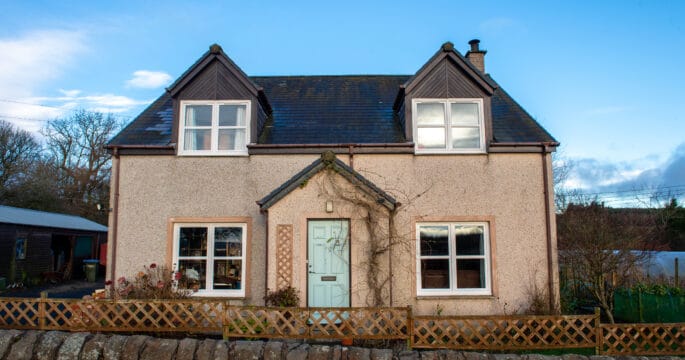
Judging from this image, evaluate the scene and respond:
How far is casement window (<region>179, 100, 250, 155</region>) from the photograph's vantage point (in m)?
11.7

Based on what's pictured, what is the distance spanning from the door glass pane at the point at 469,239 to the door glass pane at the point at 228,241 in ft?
18.5

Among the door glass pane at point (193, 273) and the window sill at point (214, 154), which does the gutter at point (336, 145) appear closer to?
the window sill at point (214, 154)

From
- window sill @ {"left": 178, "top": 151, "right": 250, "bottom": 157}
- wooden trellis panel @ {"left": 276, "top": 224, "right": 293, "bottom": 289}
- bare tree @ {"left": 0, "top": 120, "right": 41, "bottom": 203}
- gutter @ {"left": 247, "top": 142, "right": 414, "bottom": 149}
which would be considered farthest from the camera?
bare tree @ {"left": 0, "top": 120, "right": 41, "bottom": 203}

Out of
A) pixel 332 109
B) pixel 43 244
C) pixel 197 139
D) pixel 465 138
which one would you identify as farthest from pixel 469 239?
pixel 43 244

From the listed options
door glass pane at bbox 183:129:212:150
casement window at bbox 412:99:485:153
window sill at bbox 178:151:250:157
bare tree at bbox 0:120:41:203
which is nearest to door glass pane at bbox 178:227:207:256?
window sill at bbox 178:151:250:157

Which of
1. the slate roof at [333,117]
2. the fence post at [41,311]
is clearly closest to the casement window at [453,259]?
the slate roof at [333,117]

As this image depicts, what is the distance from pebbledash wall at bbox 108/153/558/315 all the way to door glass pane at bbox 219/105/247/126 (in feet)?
3.58

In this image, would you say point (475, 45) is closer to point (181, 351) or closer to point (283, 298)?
point (283, 298)

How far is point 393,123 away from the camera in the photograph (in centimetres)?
1266

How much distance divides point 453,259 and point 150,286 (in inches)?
293

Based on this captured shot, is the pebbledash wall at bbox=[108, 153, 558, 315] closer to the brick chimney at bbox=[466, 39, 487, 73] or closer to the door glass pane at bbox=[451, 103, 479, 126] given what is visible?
the door glass pane at bbox=[451, 103, 479, 126]

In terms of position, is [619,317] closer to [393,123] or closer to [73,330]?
[393,123]

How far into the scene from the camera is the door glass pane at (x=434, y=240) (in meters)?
11.1

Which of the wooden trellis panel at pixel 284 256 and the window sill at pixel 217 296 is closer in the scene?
the wooden trellis panel at pixel 284 256
